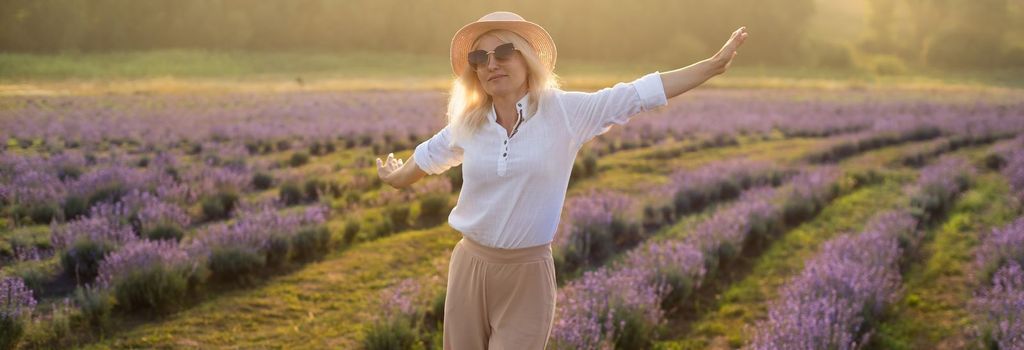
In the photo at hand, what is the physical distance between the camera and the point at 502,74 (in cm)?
244

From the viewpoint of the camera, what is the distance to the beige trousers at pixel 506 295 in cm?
241

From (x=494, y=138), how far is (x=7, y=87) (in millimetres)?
4597

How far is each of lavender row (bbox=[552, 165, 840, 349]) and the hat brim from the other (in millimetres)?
1591

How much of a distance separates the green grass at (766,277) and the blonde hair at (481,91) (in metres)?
2.45

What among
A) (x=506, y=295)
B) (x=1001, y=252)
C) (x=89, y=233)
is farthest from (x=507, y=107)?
(x=1001, y=252)

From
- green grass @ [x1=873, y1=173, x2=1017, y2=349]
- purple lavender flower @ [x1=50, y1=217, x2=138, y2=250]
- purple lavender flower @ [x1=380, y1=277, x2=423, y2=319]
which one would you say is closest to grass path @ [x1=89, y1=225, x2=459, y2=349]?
purple lavender flower @ [x1=380, y1=277, x2=423, y2=319]

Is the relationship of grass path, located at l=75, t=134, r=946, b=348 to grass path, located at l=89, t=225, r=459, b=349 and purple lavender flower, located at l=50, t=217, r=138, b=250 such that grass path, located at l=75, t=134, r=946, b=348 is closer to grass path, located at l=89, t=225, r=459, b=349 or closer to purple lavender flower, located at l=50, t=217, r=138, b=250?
grass path, located at l=89, t=225, r=459, b=349

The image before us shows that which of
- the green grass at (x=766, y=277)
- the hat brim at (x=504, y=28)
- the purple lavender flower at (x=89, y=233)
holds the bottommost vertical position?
the green grass at (x=766, y=277)

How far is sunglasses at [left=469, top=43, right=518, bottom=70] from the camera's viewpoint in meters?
2.42

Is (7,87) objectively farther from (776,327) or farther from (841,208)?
(841,208)

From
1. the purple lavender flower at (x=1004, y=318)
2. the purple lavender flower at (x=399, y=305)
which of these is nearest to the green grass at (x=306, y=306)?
the purple lavender flower at (x=399, y=305)

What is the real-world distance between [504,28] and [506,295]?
0.94 m

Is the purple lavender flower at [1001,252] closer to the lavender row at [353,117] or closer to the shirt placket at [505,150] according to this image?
the shirt placket at [505,150]

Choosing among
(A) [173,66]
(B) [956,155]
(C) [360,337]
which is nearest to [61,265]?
(C) [360,337]
